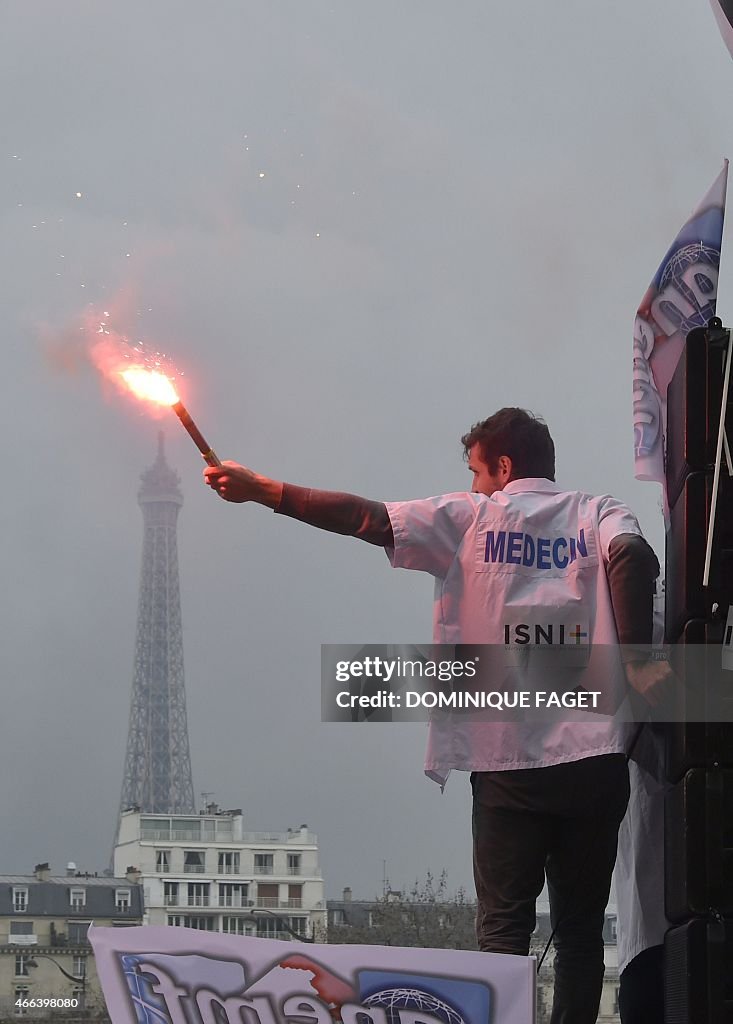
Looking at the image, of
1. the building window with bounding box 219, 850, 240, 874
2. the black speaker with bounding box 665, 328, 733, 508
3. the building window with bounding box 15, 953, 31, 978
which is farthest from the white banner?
the building window with bounding box 15, 953, 31, 978

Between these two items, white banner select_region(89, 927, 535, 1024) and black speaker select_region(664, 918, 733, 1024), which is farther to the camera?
black speaker select_region(664, 918, 733, 1024)

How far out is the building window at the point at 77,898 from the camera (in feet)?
59.3

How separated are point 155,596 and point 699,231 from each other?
151ft

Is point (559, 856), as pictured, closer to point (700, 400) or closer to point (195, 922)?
point (700, 400)

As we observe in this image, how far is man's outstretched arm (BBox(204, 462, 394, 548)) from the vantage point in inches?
76.1

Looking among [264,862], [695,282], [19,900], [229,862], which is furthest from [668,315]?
[19,900]

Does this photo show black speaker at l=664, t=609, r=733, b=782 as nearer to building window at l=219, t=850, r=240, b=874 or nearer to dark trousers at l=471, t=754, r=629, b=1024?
dark trousers at l=471, t=754, r=629, b=1024

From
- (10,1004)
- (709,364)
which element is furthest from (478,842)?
(10,1004)

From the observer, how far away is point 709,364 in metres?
2.00

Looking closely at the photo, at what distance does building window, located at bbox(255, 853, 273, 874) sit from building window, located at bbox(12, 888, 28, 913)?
7823 millimetres

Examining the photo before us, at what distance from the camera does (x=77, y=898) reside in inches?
741

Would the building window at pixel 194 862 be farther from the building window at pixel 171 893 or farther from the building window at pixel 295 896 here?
the building window at pixel 295 896

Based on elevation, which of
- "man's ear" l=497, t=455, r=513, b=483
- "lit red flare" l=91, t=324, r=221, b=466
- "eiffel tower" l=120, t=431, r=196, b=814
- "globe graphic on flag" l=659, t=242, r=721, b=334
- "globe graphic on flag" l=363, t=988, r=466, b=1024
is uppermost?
"eiffel tower" l=120, t=431, r=196, b=814

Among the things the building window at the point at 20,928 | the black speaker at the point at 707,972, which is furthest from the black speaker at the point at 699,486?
the building window at the point at 20,928
